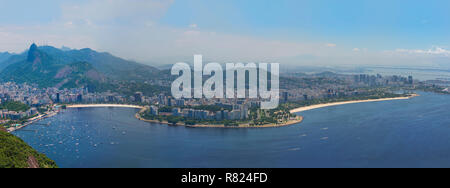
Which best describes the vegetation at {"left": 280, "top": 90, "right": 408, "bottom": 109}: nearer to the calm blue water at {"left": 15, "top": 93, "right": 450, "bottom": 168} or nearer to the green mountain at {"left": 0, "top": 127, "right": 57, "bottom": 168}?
the calm blue water at {"left": 15, "top": 93, "right": 450, "bottom": 168}

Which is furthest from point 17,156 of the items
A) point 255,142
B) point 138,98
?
point 138,98

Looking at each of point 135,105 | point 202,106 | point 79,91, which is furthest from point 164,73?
point 202,106

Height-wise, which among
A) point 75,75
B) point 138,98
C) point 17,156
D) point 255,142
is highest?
point 75,75

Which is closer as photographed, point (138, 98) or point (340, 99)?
point (138, 98)

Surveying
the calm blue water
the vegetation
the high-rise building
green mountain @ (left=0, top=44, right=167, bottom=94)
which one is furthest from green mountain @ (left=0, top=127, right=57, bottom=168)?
green mountain @ (left=0, top=44, right=167, bottom=94)

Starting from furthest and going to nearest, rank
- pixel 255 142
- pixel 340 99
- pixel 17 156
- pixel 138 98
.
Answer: pixel 340 99 → pixel 138 98 → pixel 255 142 → pixel 17 156

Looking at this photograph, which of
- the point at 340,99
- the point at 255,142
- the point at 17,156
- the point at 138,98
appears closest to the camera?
the point at 17,156

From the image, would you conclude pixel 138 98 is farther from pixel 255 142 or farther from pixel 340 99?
pixel 340 99

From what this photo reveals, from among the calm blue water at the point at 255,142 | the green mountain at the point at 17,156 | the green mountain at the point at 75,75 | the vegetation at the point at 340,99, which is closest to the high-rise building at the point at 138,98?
the green mountain at the point at 75,75

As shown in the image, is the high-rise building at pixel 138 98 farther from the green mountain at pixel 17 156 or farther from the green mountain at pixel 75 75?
the green mountain at pixel 17 156
